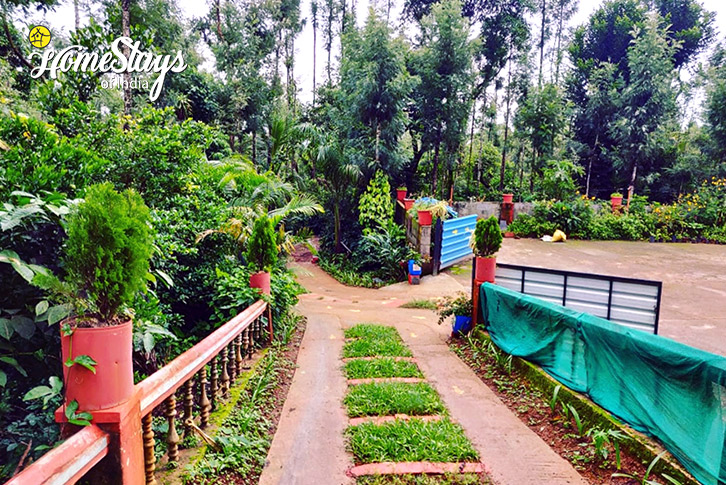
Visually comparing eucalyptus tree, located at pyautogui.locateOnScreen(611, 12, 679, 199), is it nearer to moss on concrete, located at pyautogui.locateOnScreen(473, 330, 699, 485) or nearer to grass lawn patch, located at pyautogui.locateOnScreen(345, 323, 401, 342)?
grass lawn patch, located at pyautogui.locateOnScreen(345, 323, 401, 342)

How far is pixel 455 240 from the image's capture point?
9969 millimetres

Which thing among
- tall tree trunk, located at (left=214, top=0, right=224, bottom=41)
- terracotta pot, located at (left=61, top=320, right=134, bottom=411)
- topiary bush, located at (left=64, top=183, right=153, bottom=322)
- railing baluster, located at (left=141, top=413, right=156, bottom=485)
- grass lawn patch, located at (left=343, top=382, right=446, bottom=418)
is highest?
tall tree trunk, located at (left=214, top=0, right=224, bottom=41)

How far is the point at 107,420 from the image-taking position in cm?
157

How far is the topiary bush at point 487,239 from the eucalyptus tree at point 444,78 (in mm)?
8026

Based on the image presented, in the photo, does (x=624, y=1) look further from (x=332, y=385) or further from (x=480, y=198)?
(x=332, y=385)

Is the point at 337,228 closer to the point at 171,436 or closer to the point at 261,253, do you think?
the point at 261,253

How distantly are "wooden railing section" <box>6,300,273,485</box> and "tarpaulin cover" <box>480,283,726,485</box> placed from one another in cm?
281

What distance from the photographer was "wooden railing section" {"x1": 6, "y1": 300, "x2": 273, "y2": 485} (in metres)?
1.37

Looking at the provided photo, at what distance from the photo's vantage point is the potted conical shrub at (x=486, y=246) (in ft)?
16.6

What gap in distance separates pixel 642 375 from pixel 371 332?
3.24 meters

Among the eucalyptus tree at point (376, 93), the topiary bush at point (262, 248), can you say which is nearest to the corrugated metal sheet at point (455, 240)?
the eucalyptus tree at point (376, 93)

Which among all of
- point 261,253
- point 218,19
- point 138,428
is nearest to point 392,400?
point 261,253

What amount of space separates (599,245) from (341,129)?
849 centimetres

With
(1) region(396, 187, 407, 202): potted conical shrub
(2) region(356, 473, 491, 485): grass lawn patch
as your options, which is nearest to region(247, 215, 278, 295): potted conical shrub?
(2) region(356, 473, 491, 485): grass lawn patch
